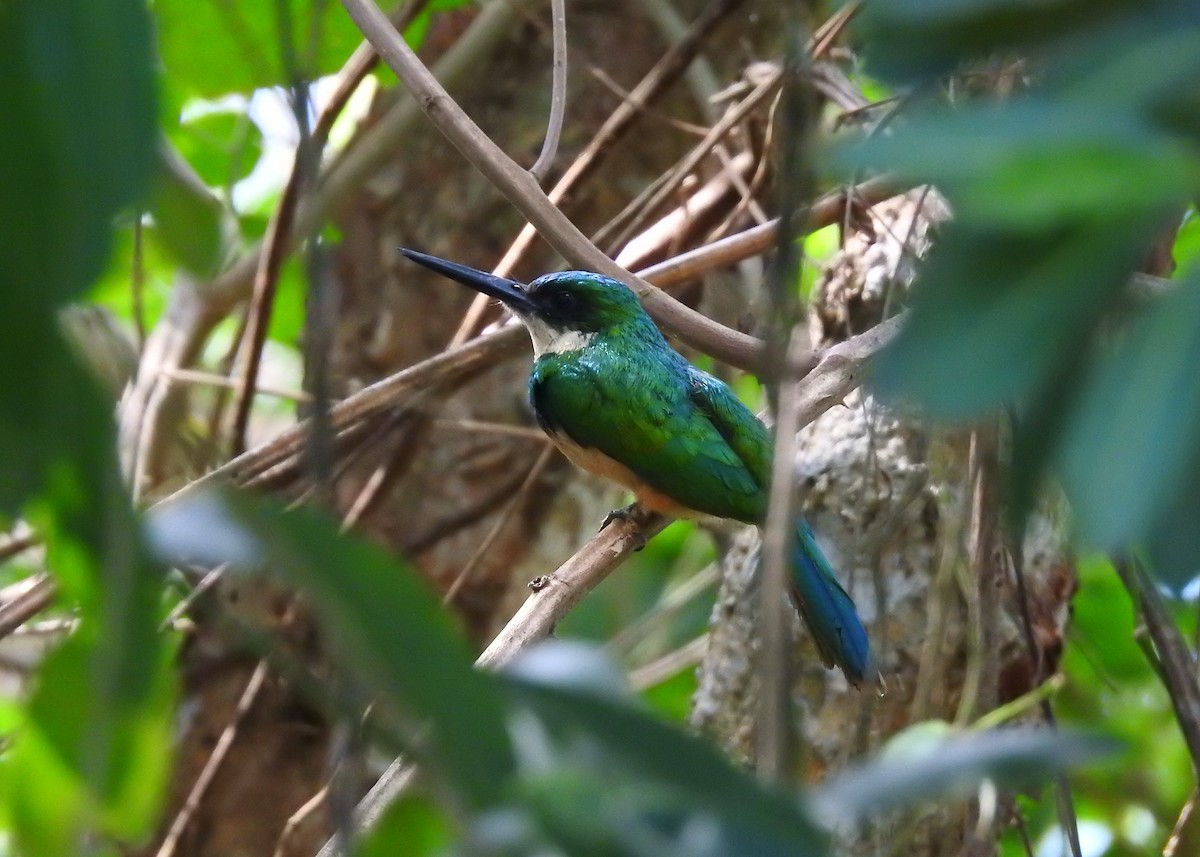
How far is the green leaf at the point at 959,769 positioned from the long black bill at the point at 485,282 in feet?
6.64

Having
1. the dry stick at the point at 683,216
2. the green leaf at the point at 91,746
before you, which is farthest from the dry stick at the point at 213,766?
the green leaf at the point at 91,746

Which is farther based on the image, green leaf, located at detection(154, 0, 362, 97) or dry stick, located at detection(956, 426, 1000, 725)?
green leaf, located at detection(154, 0, 362, 97)

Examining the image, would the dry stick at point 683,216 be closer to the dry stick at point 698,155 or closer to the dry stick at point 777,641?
the dry stick at point 698,155

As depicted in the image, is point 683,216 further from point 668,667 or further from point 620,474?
point 668,667

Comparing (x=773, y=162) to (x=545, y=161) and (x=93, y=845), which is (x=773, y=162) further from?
(x=93, y=845)

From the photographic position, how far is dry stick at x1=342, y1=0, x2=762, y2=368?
190 centimetres

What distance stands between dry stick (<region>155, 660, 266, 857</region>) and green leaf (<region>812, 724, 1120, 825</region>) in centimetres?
230

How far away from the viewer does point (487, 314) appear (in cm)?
293

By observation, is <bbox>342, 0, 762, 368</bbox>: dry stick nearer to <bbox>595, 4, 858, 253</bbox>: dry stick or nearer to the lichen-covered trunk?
the lichen-covered trunk

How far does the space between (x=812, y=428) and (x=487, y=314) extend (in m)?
0.83

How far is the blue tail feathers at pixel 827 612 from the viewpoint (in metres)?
2.09

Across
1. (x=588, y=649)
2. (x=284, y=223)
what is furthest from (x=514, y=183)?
(x=588, y=649)

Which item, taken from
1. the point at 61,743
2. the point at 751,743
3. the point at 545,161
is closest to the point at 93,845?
the point at 61,743

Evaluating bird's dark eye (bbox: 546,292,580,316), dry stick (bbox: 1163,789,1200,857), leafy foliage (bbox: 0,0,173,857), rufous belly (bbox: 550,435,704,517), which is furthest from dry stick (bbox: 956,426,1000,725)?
leafy foliage (bbox: 0,0,173,857)
